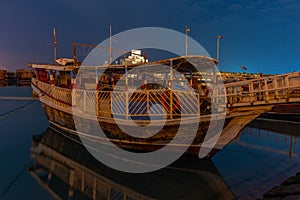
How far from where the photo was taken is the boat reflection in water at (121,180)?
7.25 metres

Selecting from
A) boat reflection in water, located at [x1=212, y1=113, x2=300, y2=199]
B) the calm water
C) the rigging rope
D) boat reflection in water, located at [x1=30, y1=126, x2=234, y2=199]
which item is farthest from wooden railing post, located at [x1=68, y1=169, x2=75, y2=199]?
boat reflection in water, located at [x1=212, y1=113, x2=300, y2=199]

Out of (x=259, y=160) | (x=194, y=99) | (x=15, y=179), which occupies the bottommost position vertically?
(x=259, y=160)

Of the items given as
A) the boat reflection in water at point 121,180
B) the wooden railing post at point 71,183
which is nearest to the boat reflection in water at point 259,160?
the boat reflection in water at point 121,180

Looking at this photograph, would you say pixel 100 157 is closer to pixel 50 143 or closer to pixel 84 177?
pixel 84 177

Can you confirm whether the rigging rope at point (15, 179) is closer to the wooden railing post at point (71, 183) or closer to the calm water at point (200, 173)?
the calm water at point (200, 173)

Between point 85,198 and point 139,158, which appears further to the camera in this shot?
point 139,158

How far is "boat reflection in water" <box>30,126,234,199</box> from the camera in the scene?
7246mm

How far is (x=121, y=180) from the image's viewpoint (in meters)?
8.13

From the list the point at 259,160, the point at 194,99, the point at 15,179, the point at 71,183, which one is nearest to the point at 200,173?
the point at 194,99

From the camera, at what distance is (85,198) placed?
23.3 ft

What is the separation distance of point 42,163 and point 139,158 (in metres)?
4.88

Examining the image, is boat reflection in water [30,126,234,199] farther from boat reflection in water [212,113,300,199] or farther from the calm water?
boat reflection in water [212,113,300,199]

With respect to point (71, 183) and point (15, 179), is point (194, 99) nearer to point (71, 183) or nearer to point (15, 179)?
point (71, 183)

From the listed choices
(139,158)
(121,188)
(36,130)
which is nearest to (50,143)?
(36,130)
